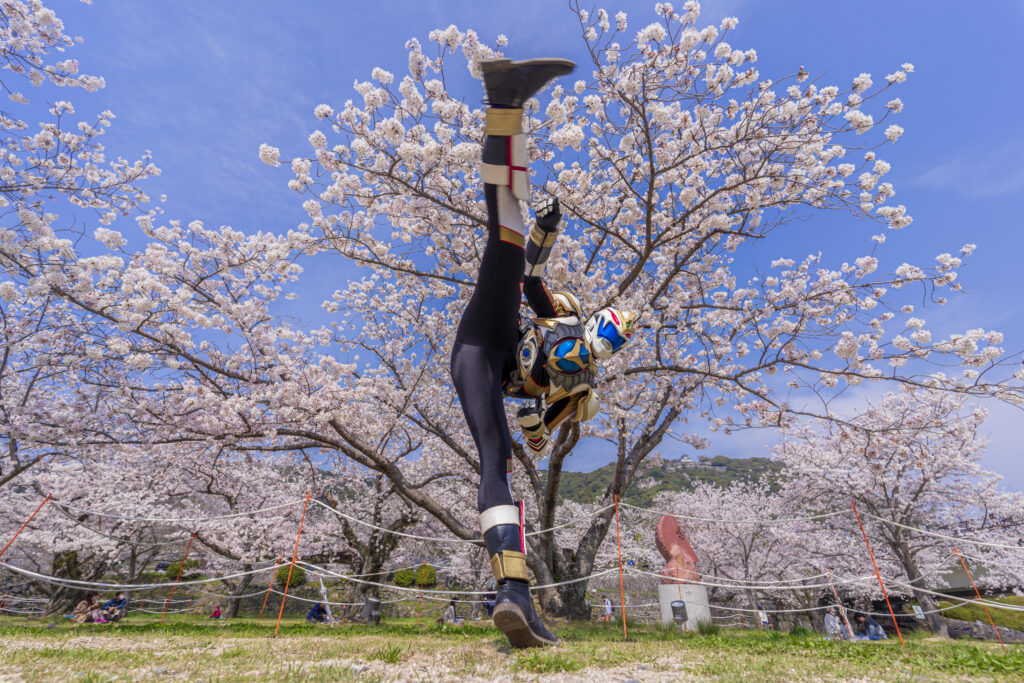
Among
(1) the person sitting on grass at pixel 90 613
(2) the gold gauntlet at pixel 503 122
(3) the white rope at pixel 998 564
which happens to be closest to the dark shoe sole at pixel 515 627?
(2) the gold gauntlet at pixel 503 122

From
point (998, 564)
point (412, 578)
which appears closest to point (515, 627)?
point (412, 578)

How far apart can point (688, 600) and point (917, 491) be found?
11646 mm

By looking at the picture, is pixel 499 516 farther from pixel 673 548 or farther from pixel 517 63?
pixel 673 548

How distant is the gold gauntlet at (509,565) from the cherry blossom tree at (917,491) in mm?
15773

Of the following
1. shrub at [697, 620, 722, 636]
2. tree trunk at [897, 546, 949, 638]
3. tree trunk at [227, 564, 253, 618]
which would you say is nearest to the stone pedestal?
shrub at [697, 620, 722, 636]

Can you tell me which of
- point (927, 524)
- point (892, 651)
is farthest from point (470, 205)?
point (927, 524)

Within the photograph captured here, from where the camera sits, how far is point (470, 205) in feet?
25.9

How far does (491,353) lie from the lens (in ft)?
12.0

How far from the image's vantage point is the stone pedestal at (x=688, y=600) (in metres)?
10.0

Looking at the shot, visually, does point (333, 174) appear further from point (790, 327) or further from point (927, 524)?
point (927, 524)

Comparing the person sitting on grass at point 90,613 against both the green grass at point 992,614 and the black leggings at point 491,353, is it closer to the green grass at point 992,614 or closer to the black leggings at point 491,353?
the black leggings at point 491,353

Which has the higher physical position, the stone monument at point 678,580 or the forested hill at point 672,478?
the forested hill at point 672,478

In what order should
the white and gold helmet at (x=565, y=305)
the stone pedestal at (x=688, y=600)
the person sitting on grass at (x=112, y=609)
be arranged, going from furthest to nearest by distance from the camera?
the person sitting on grass at (x=112, y=609), the stone pedestal at (x=688, y=600), the white and gold helmet at (x=565, y=305)

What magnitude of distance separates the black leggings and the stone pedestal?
9319mm
